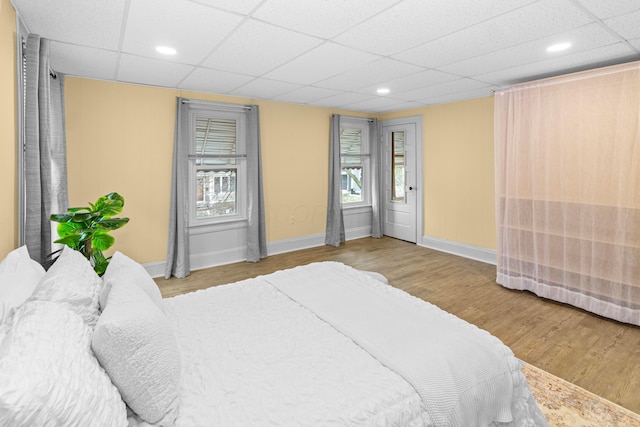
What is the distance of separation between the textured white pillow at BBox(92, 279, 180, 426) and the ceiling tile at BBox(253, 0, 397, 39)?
6.49 ft

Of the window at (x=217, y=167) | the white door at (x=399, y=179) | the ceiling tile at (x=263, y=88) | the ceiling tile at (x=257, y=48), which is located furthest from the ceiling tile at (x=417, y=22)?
the white door at (x=399, y=179)

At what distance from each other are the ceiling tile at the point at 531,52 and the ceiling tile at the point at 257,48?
159 cm

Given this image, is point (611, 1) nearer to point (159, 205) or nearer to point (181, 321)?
point (181, 321)

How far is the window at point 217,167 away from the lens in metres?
4.85

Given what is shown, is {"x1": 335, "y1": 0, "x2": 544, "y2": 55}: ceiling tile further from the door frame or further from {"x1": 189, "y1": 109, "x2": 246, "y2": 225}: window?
the door frame

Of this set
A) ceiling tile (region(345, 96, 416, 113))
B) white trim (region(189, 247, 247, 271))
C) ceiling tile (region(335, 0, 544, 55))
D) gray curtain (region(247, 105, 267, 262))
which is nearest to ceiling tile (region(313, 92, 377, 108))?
ceiling tile (region(345, 96, 416, 113))

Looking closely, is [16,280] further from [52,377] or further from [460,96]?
[460,96]

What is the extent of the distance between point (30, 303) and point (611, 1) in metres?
3.41

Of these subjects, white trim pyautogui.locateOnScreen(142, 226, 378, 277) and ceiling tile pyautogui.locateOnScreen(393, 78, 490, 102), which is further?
white trim pyautogui.locateOnScreen(142, 226, 378, 277)

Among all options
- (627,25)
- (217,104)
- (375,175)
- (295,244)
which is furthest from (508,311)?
(217,104)

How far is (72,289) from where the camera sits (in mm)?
1503

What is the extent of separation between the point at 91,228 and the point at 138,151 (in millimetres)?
1598

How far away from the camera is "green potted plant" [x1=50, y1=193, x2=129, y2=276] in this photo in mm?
2959

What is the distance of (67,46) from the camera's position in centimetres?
287
